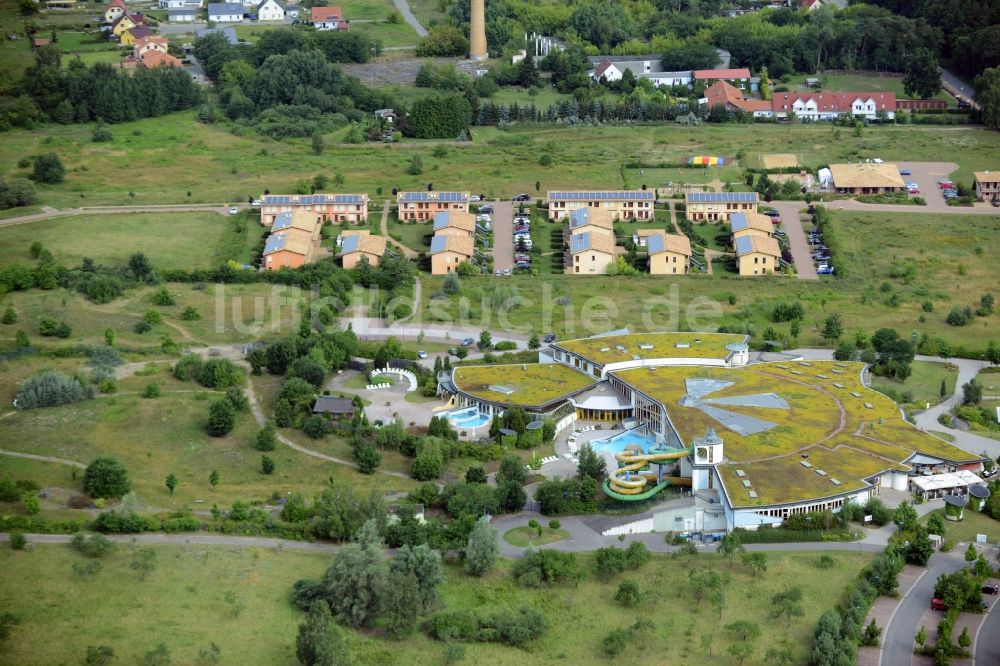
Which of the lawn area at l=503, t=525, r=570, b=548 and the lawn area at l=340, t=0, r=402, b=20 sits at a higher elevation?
the lawn area at l=340, t=0, r=402, b=20

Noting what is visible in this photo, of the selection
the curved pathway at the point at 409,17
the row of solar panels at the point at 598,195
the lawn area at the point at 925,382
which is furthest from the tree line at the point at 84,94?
the lawn area at the point at 925,382

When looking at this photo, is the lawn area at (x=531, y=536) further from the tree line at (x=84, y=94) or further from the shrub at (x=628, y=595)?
the tree line at (x=84, y=94)

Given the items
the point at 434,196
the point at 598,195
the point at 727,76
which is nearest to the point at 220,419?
the point at 434,196

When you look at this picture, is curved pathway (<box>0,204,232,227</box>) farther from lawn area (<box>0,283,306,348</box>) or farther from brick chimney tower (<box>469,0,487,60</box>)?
brick chimney tower (<box>469,0,487,60</box>)

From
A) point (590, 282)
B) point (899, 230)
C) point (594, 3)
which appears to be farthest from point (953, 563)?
point (594, 3)

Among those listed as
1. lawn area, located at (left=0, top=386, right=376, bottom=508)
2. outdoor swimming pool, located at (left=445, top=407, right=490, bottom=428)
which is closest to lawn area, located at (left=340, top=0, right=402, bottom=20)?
outdoor swimming pool, located at (left=445, top=407, right=490, bottom=428)

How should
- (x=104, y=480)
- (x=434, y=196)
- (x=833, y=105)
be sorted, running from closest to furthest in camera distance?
(x=104, y=480), (x=434, y=196), (x=833, y=105)

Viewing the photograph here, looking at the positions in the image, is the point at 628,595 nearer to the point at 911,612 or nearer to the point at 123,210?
the point at 911,612
